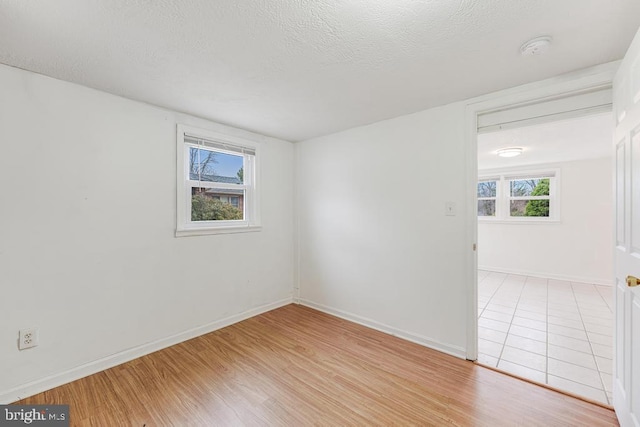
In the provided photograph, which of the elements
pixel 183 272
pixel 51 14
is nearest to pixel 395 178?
pixel 183 272

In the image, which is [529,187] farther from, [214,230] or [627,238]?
[214,230]

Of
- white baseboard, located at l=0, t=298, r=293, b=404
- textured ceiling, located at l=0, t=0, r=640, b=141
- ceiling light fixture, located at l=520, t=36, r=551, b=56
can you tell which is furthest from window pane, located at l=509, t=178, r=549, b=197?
white baseboard, located at l=0, t=298, r=293, b=404

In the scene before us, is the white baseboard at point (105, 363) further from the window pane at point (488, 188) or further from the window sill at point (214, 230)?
the window pane at point (488, 188)

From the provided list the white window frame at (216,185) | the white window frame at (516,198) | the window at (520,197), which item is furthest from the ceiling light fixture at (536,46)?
the window at (520,197)

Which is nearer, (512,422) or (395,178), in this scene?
(512,422)

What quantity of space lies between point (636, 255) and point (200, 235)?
10.1 ft

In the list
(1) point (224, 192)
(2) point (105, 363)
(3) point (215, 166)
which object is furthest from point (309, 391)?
(3) point (215, 166)

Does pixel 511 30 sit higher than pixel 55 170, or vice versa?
pixel 511 30

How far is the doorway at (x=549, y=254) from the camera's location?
229 cm

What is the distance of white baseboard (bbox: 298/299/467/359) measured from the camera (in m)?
2.36

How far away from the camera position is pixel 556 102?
1977 millimetres

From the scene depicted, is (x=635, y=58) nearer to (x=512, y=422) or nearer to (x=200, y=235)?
(x=512, y=422)

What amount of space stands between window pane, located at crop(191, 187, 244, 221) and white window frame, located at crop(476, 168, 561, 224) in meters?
4.35

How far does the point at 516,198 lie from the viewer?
5.55 m
